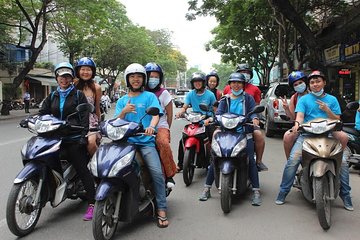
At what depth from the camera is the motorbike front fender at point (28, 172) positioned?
3.76 m

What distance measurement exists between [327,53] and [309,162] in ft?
61.5

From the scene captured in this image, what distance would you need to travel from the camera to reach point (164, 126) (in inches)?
185

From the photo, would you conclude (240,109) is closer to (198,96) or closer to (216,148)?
(216,148)

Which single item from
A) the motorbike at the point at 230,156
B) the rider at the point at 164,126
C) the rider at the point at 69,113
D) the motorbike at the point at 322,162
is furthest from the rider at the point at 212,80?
the rider at the point at 69,113

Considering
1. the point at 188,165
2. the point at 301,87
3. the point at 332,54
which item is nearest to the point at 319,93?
the point at 301,87

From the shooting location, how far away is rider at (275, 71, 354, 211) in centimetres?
464

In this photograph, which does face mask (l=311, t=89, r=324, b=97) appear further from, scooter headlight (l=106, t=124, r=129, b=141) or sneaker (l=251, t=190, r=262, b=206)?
scooter headlight (l=106, t=124, r=129, b=141)

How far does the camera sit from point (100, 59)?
4284cm

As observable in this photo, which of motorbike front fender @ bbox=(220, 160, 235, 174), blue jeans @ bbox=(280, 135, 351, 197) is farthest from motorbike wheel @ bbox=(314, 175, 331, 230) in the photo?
motorbike front fender @ bbox=(220, 160, 235, 174)

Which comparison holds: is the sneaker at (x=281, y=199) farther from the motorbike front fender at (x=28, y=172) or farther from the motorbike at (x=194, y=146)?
the motorbike front fender at (x=28, y=172)

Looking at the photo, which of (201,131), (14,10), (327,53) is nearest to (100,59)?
(14,10)

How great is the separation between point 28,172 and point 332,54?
19.4 metres

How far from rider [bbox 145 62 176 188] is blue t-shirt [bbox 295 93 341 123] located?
62.9 inches

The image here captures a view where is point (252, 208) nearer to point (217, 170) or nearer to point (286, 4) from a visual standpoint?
point (217, 170)
